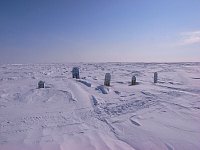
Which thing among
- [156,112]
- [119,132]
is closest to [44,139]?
[119,132]

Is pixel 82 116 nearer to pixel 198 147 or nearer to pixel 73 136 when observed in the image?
pixel 73 136

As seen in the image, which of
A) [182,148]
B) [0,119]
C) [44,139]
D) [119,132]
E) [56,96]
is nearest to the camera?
[182,148]

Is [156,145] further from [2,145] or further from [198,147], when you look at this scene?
[2,145]

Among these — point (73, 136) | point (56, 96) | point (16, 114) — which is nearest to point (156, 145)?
point (73, 136)

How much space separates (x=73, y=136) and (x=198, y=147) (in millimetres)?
3071

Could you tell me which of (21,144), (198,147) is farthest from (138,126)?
(21,144)

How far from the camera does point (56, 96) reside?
11242mm

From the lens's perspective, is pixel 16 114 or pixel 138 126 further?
pixel 16 114

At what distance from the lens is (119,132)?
6.83 meters

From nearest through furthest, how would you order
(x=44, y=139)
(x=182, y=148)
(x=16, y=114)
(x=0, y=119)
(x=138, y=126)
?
(x=182, y=148)
(x=44, y=139)
(x=138, y=126)
(x=0, y=119)
(x=16, y=114)

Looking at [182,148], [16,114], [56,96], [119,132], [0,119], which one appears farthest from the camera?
[56,96]

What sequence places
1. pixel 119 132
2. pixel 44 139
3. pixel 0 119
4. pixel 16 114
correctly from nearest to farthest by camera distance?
pixel 44 139 → pixel 119 132 → pixel 0 119 → pixel 16 114

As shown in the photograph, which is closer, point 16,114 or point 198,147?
point 198,147

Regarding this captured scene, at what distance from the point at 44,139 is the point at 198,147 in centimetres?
372
